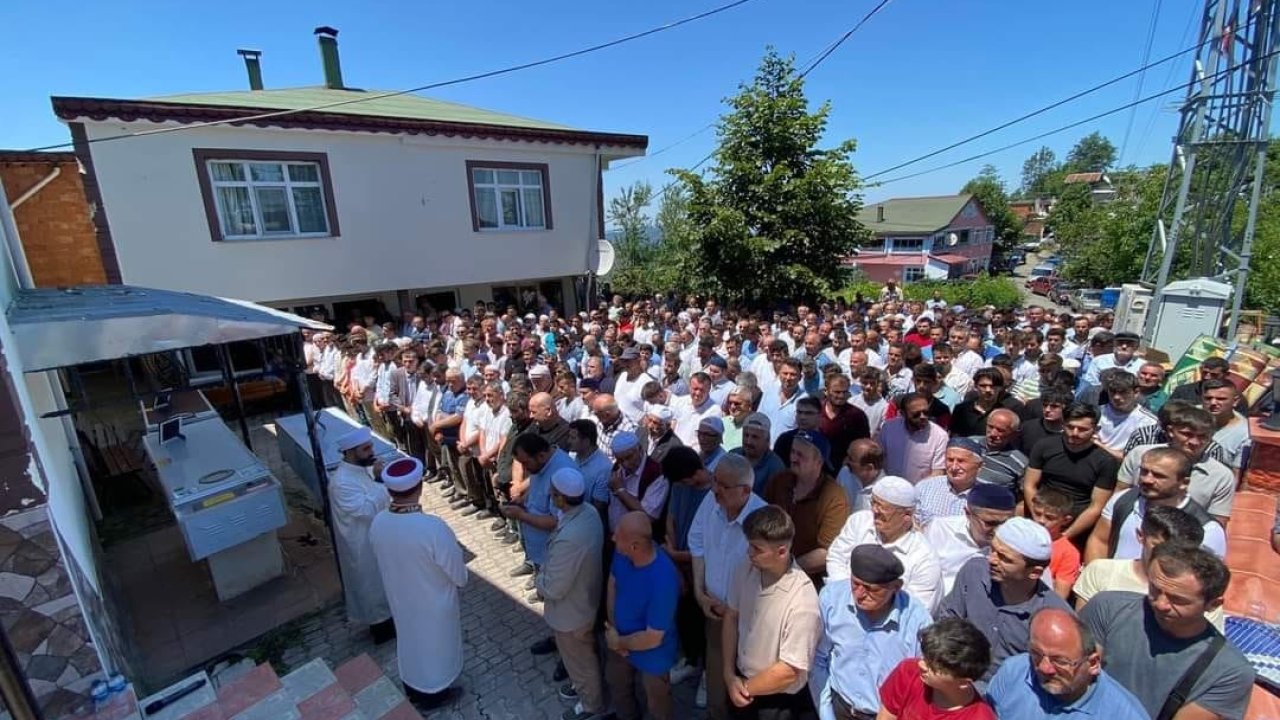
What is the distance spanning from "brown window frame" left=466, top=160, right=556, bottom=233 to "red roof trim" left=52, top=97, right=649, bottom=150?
1.96 feet

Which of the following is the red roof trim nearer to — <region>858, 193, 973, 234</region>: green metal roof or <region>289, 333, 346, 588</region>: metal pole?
<region>289, 333, 346, 588</region>: metal pole

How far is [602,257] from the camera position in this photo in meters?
14.7

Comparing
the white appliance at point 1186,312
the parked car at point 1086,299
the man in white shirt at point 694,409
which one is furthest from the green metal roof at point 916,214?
the man in white shirt at point 694,409

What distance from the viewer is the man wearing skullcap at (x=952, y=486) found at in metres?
3.24

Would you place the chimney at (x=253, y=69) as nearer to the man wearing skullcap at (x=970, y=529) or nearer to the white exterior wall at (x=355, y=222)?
the white exterior wall at (x=355, y=222)

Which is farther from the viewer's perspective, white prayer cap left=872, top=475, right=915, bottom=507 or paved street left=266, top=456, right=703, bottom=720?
paved street left=266, top=456, right=703, bottom=720

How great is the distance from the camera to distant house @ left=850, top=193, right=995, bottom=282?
A: 41.0 meters

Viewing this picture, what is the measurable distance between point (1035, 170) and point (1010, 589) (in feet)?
451

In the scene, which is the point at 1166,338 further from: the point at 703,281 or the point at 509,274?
the point at 509,274

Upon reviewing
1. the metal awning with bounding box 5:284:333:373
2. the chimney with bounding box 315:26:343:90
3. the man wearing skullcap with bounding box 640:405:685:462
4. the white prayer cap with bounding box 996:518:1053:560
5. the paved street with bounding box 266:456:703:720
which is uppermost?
the chimney with bounding box 315:26:343:90

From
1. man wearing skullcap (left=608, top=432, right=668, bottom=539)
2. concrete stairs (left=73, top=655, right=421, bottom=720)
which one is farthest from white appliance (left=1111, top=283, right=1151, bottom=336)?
concrete stairs (left=73, top=655, right=421, bottom=720)

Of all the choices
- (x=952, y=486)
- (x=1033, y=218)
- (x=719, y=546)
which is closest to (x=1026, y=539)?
(x=952, y=486)

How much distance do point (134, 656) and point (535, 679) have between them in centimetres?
301

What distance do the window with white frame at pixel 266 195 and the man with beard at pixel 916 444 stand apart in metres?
11.2
